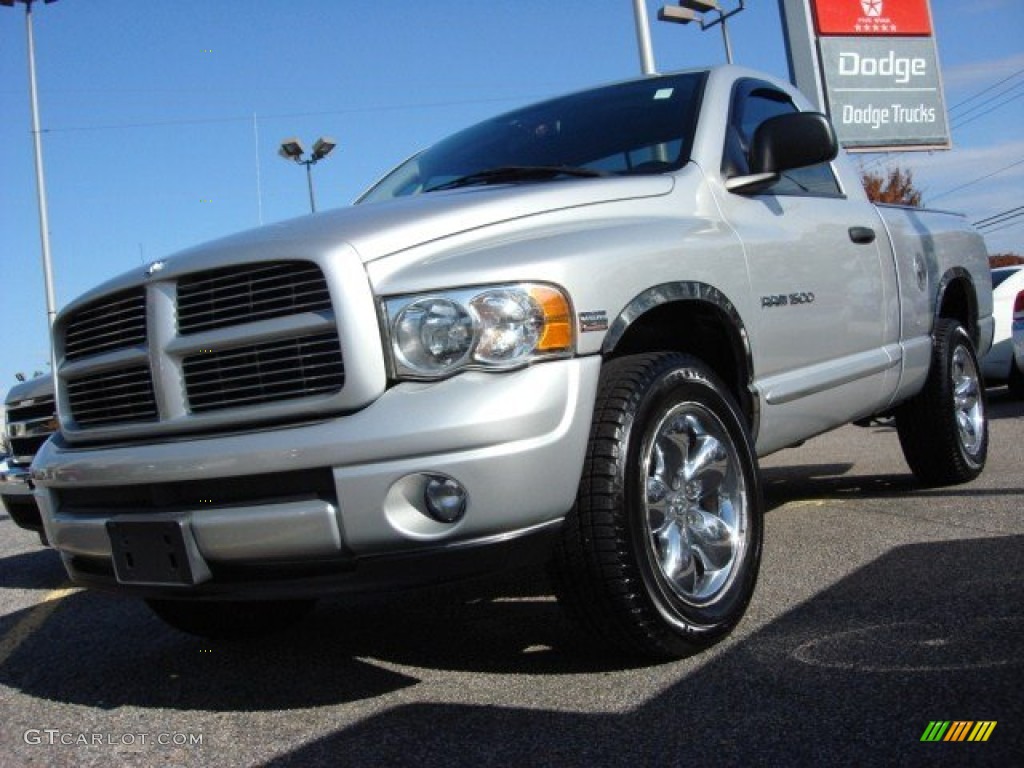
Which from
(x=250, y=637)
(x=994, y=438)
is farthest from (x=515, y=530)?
(x=994, y=438)

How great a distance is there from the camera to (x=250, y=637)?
407cm

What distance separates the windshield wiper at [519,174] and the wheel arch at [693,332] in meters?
0.59

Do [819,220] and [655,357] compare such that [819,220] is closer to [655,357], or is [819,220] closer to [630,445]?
[655,357]

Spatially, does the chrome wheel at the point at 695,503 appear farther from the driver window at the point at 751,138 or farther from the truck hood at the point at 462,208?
the driver window at the point at 751,138

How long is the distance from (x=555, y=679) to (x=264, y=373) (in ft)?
3.77

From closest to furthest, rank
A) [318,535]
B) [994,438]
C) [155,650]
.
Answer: [318,535]
[155,650]
[994,438]

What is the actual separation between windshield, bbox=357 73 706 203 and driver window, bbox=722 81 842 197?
0.64 ft

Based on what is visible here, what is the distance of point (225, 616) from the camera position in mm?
3922

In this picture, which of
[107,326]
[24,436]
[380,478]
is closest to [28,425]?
[24,436]

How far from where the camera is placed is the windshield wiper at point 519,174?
3.80m

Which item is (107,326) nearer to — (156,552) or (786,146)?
(156,552)

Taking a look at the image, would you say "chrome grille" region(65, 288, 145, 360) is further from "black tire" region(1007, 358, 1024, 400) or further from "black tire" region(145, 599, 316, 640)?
"black tire" region(1007, 358, 1024, 400)

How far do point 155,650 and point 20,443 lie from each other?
2680mm

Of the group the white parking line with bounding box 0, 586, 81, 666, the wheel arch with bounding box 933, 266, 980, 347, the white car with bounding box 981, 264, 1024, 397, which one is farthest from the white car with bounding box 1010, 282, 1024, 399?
the white parking line with bounding box 0, 586, 81, 666
